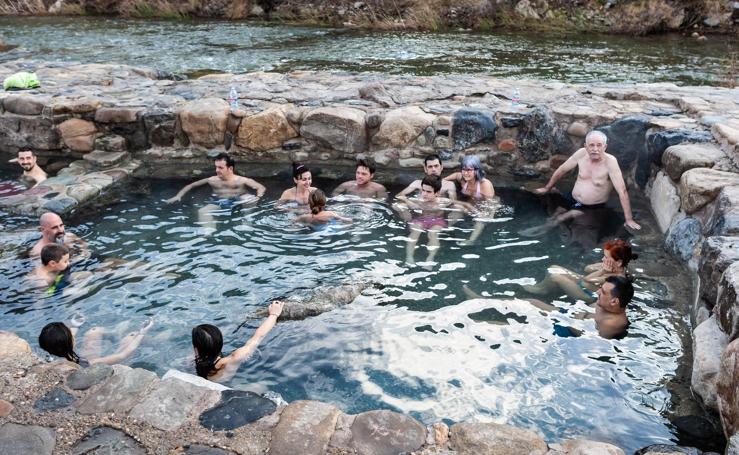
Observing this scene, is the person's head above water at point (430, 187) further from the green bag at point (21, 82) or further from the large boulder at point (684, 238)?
the green bag at point (21, 82)

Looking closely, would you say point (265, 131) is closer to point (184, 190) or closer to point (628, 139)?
point (184, 190)

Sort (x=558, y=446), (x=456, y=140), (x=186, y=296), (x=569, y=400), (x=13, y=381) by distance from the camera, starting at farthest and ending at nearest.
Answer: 1. (x=456, y=140)
2. (x=186, y=296)
3. (x=569, y=400)
4. (x=13, y=381)
5. (x=558, y=446)

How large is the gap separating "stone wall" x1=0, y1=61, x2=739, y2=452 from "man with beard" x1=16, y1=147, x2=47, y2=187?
0.25 metres

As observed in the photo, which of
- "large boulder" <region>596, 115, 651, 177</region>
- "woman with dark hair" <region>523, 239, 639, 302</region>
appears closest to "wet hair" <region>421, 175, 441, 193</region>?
"woman with dark hair" <region>523, 239, 639, 302</region>

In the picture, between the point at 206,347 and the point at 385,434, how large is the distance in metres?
1.47

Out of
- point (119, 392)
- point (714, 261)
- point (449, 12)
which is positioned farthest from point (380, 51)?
point (119, 392)

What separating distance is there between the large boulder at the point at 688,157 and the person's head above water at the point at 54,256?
211 inches

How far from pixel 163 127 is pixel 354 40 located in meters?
9.01

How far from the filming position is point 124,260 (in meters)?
5.83

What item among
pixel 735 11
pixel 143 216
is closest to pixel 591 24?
pixel 735 11

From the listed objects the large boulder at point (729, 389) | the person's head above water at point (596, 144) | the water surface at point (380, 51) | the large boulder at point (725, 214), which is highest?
the water surface at point (380, 51)

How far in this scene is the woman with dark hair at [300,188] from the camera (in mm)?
→ 6883

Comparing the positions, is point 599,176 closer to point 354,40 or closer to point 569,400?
point 569,400

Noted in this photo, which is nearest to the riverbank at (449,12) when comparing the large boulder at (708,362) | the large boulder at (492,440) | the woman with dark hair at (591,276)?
the woman with dark hair at (591,276)
